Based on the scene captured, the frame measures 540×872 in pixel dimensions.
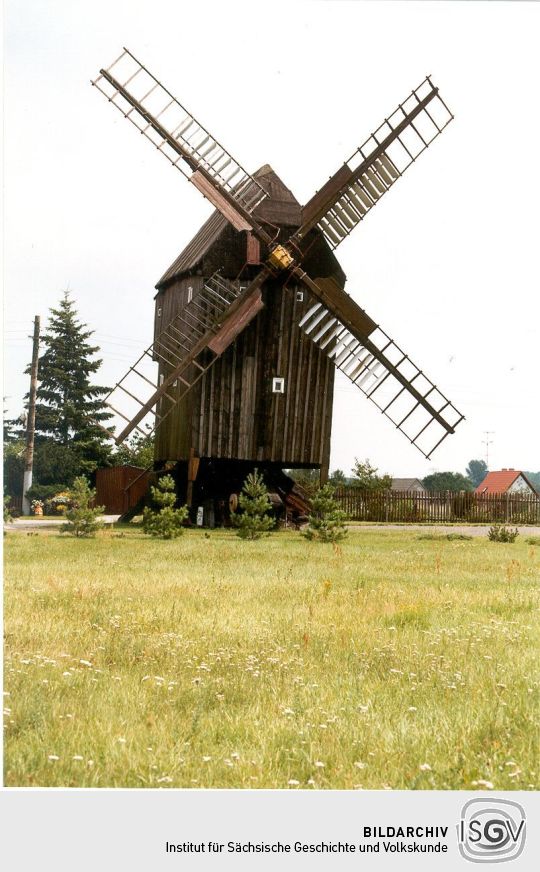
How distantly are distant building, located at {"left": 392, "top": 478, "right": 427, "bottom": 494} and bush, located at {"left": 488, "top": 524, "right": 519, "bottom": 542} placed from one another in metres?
1.39

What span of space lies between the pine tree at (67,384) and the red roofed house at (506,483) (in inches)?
203

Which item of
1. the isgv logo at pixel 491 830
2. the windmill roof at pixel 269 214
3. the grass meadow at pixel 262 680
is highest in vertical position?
the windmill roof at pixel 269 214

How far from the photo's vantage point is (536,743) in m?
4.81

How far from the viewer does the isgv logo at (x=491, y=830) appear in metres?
4.52

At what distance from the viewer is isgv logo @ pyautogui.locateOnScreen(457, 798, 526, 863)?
14.8 ft

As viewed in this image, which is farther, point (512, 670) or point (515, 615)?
point (515, 615)

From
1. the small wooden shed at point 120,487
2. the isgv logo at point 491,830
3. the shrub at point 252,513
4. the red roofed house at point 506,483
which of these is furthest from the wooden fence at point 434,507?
the isgv logo at point 491,830

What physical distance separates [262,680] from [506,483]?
808 cm

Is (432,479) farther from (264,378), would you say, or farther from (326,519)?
(264,378)

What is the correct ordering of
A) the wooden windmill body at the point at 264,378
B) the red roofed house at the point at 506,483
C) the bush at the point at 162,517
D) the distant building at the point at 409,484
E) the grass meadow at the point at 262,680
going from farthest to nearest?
the wooden windmill body at the point at 264,378
the distant building at the point at 409,484
the bush at the point at 162,517
the red roofed house at the point at 506,483
the grass meadow at the point at 262,680

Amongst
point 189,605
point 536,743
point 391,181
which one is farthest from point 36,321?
point 391,181

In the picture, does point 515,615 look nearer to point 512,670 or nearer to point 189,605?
point 512,670

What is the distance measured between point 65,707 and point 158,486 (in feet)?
32.9

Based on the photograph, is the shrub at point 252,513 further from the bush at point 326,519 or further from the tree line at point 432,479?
the tree line at point 432,479
